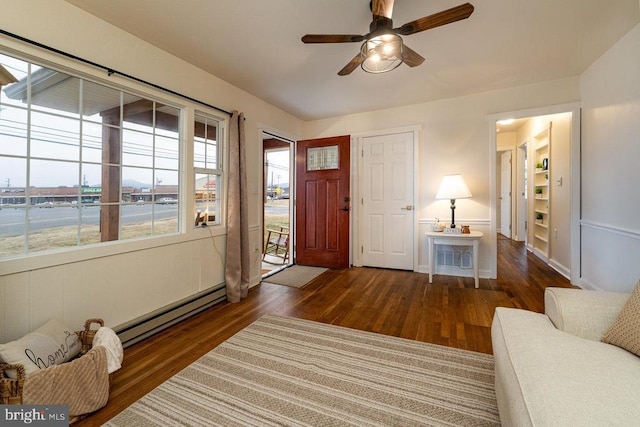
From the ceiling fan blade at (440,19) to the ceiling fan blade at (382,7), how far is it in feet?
0.45

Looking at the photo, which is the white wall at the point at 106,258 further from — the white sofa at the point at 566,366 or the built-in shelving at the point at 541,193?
the built-in shelving at the point at 541,193

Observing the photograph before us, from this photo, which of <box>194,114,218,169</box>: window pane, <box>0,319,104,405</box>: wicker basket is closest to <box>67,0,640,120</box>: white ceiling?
<box>194,114,218,169</box>: window pane

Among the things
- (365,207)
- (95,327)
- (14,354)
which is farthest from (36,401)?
(365,207)

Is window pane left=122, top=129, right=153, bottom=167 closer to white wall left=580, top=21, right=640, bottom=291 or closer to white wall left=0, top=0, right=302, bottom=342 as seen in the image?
white wall left=0, top=0, right=302, bottom=342

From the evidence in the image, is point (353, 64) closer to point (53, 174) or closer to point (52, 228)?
point (53, 174)

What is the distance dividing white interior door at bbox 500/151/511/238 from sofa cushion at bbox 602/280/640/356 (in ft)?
21.2

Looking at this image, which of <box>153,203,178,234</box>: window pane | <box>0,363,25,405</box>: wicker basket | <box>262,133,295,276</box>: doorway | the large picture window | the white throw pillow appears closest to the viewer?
<box>0,363,25,405</box>: wicker basket

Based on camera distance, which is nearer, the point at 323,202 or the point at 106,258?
the point at 106,258

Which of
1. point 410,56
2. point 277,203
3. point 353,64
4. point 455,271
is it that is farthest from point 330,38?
point 277,203

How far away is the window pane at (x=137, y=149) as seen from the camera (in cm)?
224

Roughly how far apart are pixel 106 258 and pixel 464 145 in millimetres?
4207

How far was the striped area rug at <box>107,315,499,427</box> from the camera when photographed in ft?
4.46

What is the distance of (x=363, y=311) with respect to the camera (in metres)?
2.68

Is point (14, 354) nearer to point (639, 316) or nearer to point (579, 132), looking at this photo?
point (639, 316)
